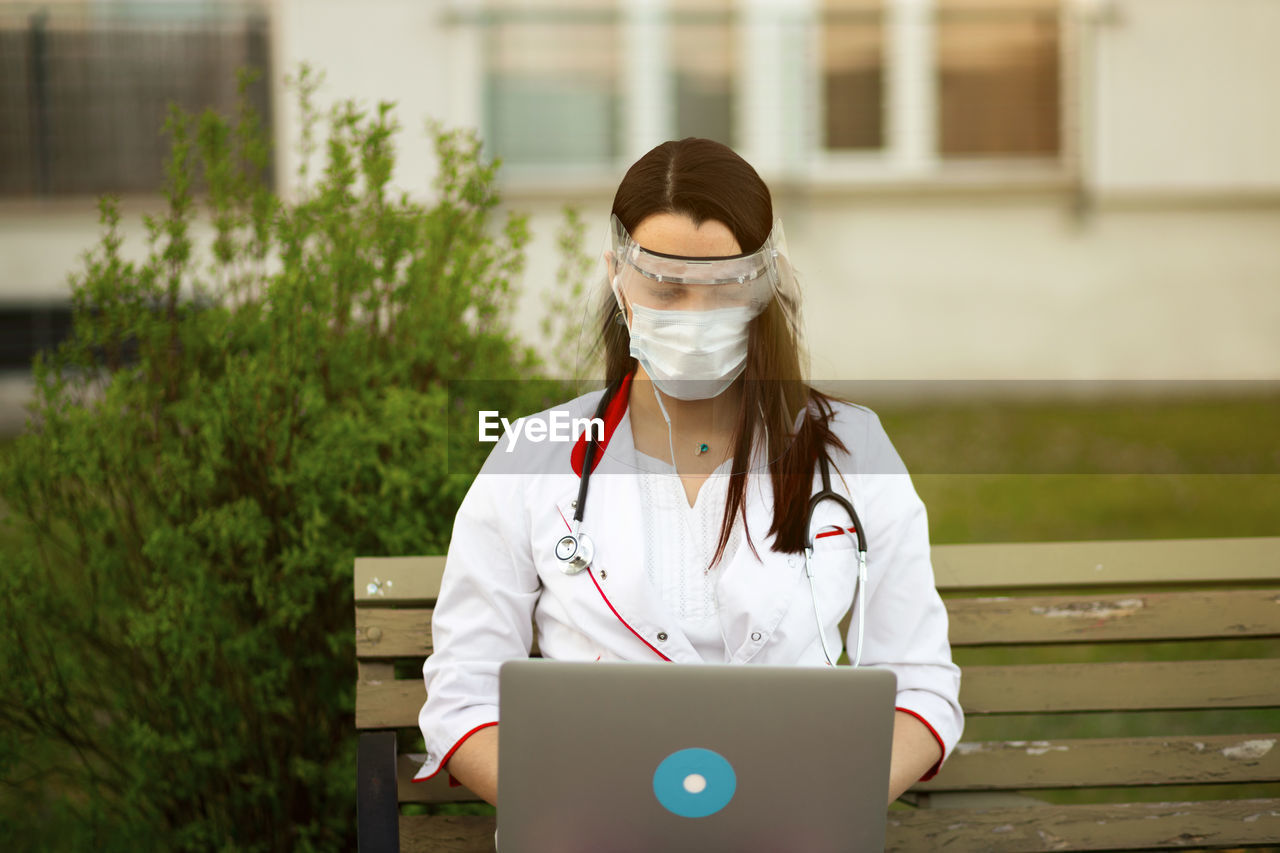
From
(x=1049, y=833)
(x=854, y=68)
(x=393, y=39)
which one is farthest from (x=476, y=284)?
(x=854, y=68)

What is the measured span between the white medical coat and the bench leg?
0.73 ft

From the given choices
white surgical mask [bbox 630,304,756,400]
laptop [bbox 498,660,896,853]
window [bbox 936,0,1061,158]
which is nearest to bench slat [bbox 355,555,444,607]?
white surgical mask [bbox 630,304,756,400]

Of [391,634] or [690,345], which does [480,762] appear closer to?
[391,634]

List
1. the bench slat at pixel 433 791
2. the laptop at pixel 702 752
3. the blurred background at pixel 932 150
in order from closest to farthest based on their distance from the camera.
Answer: the laptop at pixel 702 752
the bench slat at pixel 433 791
the blurred background at pixel 932 150

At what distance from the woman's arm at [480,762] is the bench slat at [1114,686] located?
40.0 inches

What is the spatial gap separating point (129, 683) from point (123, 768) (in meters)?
0.22

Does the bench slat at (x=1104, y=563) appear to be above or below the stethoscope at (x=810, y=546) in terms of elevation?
below

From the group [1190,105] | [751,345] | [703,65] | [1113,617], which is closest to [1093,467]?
[1190,105]

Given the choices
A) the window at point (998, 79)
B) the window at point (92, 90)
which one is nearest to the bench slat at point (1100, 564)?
the window at point (998, 79)

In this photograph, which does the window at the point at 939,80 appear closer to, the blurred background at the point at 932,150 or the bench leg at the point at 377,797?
the blurred background at the point at 932,150

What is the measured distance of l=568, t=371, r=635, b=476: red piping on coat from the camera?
2119mm

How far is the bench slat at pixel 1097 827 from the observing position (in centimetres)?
246

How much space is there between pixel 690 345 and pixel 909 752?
76cm

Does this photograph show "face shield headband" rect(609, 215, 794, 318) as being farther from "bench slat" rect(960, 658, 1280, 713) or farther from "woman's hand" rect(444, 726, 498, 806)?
"bench slat" rect(960, 658, 1280, 713)
